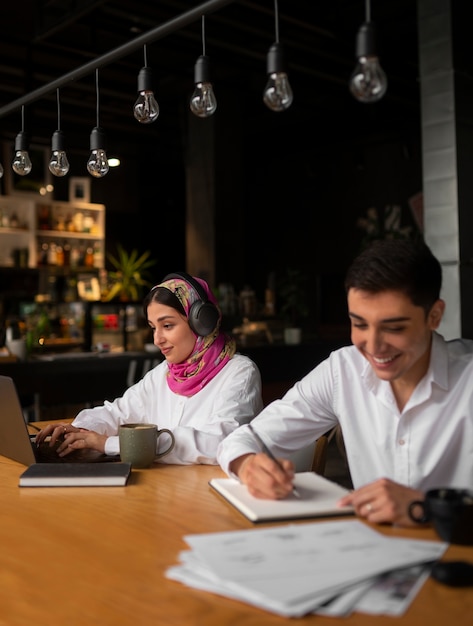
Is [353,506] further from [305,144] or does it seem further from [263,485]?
[305,144]

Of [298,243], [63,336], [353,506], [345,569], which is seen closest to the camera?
[345,569]

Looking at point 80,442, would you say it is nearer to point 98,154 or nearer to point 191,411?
point 191,411

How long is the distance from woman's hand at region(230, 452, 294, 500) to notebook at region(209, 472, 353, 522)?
0.05ft

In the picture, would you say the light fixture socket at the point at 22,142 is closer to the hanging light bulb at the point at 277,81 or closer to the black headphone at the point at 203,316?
the black headphone at the point at 203,316

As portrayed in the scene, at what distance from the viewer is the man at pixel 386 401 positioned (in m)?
1.70

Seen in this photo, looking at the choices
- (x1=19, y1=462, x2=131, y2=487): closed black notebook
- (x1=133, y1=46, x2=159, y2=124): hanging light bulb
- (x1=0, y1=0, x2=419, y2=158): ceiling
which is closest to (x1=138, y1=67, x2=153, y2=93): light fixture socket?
(x1=133, y1=46, x2=159, y2=124): hanging light bulb

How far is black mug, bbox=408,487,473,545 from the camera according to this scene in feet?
4.13

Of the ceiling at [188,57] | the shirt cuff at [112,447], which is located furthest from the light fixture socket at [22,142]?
the shirt cuff at [112,447]

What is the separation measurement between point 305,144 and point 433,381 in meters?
8.52

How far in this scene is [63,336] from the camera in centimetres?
760

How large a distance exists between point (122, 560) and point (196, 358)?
1.34m

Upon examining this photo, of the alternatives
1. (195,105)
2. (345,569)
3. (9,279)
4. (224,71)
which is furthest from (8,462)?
(9,279)

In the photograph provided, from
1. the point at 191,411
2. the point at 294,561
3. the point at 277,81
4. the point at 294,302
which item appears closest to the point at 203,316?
the point at 191,411

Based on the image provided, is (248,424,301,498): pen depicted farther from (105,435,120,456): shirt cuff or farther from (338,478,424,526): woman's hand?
(105,435,120,456): shirt cuff
